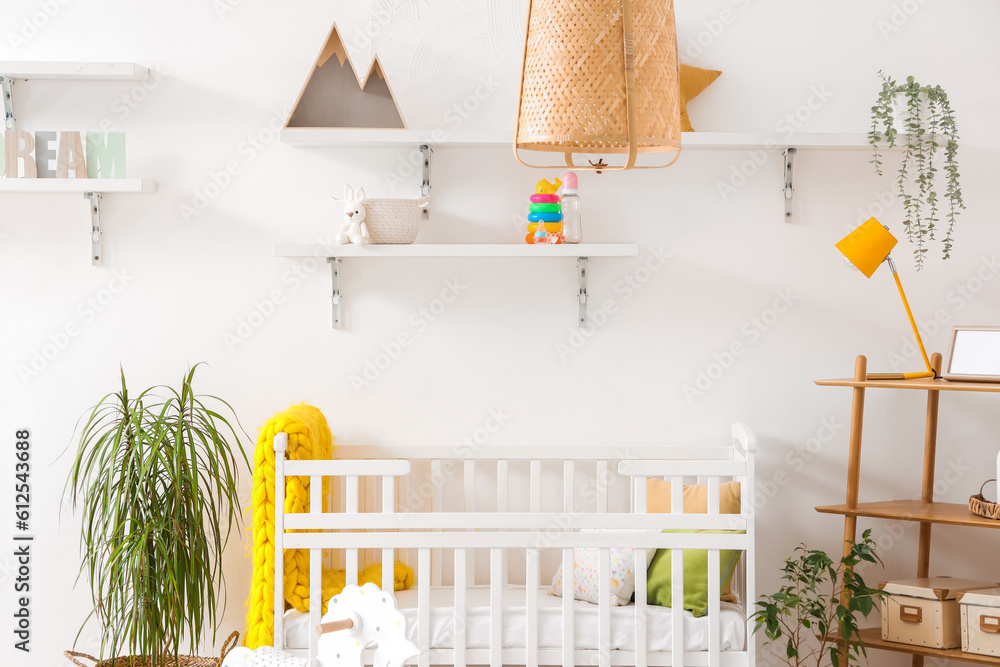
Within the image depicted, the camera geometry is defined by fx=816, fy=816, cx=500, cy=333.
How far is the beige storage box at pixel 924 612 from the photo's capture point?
2078mm

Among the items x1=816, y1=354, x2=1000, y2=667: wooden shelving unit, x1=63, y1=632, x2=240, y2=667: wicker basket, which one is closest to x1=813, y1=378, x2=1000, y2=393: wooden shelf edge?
x1=816, y1=354, x2=1000, y2=667: wooden shelving unit

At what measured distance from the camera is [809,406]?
2.47m

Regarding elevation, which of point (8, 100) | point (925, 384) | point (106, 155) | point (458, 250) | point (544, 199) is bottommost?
A: point (925, 384)

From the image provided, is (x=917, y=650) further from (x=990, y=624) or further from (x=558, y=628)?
(x=558, y=628)

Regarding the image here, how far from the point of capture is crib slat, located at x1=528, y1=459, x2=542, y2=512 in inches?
93.4

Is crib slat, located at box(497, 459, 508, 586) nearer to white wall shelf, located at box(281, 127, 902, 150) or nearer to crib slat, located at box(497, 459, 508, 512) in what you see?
crib slat, located at box(497, 459, 508, 512)

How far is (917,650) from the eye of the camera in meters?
2.10

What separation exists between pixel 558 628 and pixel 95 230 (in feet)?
5.72

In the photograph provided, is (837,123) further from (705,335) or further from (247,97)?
(247,97)

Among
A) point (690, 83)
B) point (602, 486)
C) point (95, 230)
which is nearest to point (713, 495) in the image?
point (602, 486)

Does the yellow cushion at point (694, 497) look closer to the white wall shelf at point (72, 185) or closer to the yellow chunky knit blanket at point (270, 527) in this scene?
the yellow chunky knit blanket at point (270, 527)

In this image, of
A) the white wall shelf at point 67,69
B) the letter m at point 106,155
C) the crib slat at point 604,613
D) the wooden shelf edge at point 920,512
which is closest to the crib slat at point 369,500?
the crib slat at point 604,613

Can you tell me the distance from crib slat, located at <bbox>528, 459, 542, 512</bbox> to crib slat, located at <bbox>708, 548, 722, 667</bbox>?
57cm

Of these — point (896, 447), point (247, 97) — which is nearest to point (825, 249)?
point (896, 447)
